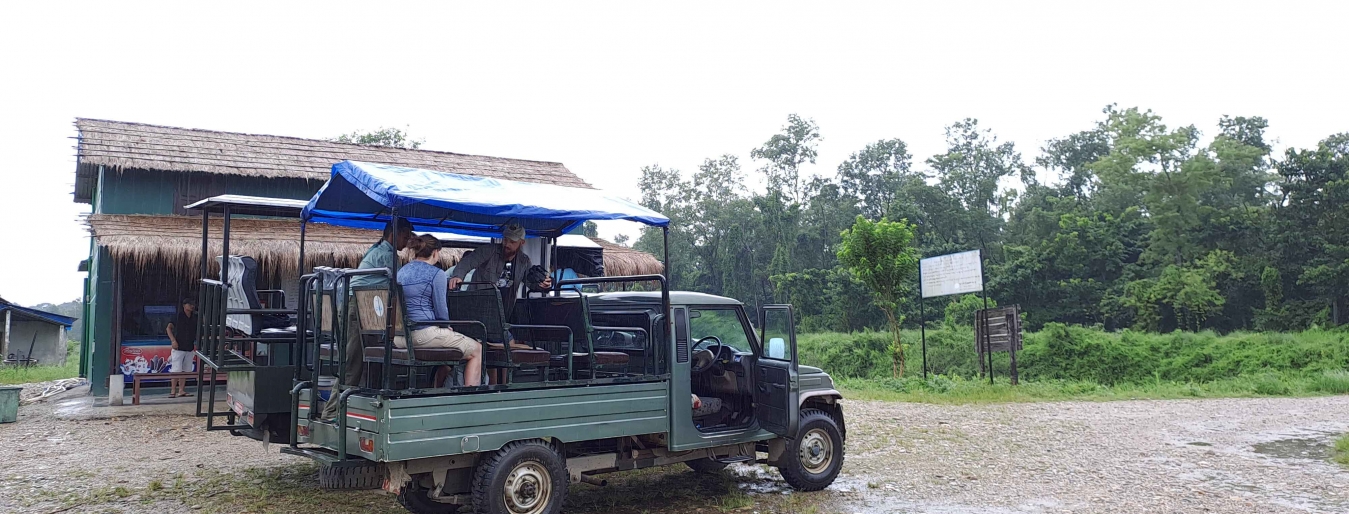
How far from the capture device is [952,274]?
60.3ft

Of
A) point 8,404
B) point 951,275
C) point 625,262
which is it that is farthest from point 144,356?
point 951,275

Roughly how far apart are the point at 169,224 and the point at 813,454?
10386 mm

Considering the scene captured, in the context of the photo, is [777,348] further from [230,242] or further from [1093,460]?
[230,242]

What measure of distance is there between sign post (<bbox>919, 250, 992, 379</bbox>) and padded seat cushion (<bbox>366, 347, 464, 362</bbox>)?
13.2m

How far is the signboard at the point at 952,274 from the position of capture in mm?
17844

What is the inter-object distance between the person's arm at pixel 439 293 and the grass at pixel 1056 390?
11.3 meters

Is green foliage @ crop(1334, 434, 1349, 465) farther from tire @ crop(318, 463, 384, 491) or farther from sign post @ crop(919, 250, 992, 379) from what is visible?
tire @ crop(318, 463, 384, 491)

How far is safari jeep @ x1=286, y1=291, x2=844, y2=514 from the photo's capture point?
5.35m

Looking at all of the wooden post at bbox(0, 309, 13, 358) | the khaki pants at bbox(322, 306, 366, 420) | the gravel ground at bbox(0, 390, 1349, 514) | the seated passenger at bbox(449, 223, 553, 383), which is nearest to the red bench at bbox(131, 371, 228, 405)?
the gravel ground at bbox(0, 390, 1349, 514)

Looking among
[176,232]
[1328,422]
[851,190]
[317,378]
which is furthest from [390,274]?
[851,190]

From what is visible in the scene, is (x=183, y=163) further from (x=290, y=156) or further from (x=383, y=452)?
(x=383, y=452)

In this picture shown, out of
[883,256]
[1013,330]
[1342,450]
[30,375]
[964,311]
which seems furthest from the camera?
[964,311]

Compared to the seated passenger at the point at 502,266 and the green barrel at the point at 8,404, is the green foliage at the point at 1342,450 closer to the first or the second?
the seated passenger at the point at 502,266

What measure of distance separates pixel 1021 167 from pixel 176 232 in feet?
148
